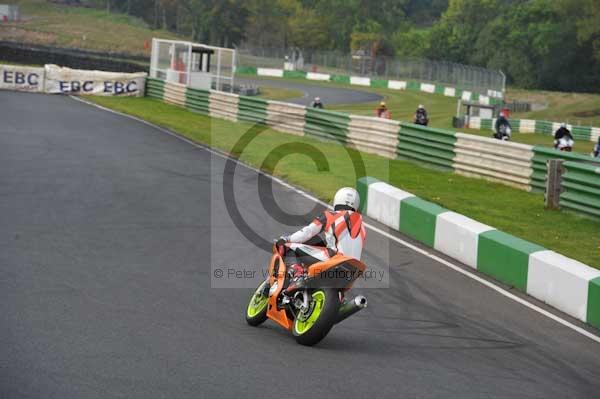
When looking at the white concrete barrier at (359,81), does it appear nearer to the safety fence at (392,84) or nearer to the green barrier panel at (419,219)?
the safety fence at (392,84)

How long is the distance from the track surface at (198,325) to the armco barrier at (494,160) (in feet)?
19.0

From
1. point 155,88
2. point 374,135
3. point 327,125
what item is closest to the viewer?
point 374,135

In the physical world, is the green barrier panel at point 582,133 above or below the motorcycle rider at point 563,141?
above

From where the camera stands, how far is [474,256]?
12.1 metres

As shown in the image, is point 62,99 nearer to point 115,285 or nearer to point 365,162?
point 365,162

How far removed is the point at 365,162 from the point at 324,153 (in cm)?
177

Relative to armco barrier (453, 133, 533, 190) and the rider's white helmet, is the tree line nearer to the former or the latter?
armco barrier (453, 133, 533, 190)

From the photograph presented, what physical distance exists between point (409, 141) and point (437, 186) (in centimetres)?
409

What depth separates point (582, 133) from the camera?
46.2 m

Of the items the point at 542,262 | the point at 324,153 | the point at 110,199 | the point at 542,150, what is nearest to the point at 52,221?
Result: the point at 110,199

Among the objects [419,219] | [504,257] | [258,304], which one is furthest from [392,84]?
[258,304]

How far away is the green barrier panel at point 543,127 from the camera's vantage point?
156ft

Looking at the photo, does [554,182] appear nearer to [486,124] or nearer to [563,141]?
[563,141]

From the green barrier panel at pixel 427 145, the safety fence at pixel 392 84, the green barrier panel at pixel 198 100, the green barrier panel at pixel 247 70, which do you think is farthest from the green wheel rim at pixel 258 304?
the green barrier panel at pixel 247 70
